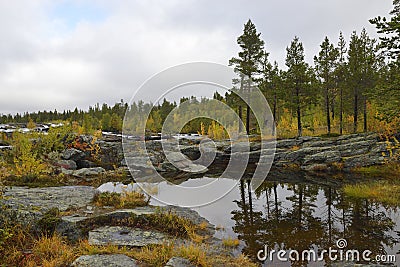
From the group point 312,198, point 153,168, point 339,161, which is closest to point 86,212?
point 312,198

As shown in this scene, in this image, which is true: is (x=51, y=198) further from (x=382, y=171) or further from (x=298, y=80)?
(x=298, y=80)

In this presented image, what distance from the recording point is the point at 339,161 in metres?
24.6

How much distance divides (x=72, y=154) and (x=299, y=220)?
69.9 feet

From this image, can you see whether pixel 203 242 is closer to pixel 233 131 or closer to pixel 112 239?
pixel 112 239

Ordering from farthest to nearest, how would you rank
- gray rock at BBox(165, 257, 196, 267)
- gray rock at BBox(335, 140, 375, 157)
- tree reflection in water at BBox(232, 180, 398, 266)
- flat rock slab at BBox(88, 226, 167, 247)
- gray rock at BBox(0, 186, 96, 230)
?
gray rock at BBox(335, 140, 375, 157) → tree reflection in water at BBox(232, 180, 398, 266) → gray rock at BBox(0, 186, 96, 230) → flat rock slab at BBox(88, 226, 167, 247) → gray rock at BBox(165, 257, 196, 267)

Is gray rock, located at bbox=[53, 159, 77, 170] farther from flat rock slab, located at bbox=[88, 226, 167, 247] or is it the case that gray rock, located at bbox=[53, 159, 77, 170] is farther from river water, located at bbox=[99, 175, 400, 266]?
flat rock slab, located at bbox=[88, 226, 167, 247]

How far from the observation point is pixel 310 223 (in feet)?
33.1

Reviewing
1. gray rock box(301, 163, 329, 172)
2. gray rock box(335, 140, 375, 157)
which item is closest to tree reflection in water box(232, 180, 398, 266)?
gray rock box(301, 163, 329, 172)

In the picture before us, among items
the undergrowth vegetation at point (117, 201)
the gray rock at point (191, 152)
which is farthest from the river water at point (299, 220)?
the gray rock at point (191, 152)

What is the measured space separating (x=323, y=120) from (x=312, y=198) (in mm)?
33064

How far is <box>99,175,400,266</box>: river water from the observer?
26.3 feet

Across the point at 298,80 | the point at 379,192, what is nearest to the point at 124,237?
the point at 379,192

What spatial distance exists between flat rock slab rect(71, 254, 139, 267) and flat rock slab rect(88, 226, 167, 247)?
958 mm

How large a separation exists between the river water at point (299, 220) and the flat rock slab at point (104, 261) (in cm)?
329
